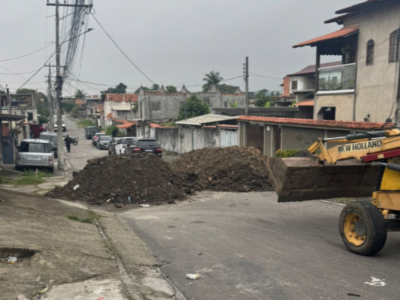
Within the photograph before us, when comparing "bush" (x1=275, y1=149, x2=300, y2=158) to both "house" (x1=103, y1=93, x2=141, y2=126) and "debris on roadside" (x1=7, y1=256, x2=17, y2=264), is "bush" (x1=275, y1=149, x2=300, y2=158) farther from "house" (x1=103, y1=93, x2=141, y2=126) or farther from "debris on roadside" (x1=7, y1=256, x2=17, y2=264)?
"house" (x1=103, y1=93, x2=141, y2=126)

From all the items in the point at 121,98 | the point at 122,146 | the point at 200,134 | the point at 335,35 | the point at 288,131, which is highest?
the point at 121,98

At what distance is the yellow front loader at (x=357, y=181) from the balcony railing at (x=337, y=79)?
1127 cm

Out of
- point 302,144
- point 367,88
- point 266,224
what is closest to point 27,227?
point 266,224

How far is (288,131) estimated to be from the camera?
1994 centimetres

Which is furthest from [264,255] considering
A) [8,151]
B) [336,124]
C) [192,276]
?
[8,151]

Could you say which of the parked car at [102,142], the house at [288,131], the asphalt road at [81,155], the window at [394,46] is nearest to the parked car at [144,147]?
the asphalt road at [81,155]

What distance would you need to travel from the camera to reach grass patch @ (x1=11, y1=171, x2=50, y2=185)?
18.3 metres

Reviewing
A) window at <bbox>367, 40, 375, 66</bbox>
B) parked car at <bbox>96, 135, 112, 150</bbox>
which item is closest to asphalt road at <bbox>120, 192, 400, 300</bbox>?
window at <bbox>367, 40, 375, 66</bbox>

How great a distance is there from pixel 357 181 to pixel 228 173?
8380 mm

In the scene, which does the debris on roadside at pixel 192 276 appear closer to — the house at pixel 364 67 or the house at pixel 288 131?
the house at pixel 288 131

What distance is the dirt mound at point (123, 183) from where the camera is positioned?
570 inches

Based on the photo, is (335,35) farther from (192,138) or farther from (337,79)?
(192,138)

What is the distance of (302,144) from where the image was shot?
18828 millimetres

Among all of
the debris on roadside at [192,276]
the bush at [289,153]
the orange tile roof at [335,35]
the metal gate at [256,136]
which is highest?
the orange tile roof at [335,35]
